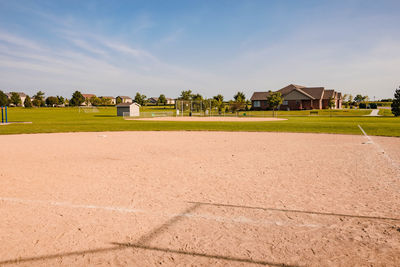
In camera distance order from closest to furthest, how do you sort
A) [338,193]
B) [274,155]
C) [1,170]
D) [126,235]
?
[126,235], [338,193], [1,170], [274,155]

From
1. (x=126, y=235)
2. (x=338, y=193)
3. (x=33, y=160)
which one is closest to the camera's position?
(x=126, y=235)

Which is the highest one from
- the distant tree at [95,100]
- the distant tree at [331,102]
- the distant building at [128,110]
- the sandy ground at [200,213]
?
the distant tree at [95,100]

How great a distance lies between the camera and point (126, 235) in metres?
3.88

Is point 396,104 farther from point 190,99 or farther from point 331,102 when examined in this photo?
point 190,99

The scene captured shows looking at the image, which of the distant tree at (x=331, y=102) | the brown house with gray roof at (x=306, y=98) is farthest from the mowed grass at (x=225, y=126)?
the distant tree at (x=331, y=102)

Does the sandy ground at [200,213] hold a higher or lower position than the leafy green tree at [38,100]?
lower

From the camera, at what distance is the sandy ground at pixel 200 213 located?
3.38m

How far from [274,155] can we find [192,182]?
4705 millimetres

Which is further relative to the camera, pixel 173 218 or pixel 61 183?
pixel 61 183

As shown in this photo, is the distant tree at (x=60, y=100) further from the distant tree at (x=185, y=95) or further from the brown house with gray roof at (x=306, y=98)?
the brown house with gray roof at (x=306, y=98)

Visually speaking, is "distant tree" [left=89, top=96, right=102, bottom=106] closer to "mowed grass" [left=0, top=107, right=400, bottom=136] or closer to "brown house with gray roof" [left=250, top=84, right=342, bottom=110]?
"brown house with gray roof" [left=250, top=84, right=342, bottom=110]

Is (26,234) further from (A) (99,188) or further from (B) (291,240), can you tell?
(B) (291,240)

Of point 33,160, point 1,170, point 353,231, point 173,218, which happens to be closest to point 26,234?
point 173,218

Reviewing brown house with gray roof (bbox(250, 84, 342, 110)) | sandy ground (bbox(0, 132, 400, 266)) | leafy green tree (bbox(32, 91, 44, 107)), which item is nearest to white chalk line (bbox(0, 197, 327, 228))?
sandy ground (bbox(0, 132, 400, 266))
